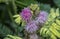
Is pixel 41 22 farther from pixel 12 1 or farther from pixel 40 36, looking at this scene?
pixel 12 1

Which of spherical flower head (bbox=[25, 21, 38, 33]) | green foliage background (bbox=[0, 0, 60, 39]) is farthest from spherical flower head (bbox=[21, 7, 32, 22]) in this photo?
green foliage background (bbox=[0, 0, 60, 39])

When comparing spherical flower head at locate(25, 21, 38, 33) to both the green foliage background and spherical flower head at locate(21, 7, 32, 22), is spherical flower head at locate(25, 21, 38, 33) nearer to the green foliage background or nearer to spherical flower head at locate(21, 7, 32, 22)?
spherical flower head at locate(21, 7, 32, 22)

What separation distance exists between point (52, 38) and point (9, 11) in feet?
2.12

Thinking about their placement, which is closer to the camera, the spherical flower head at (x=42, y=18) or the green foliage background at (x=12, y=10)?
the spherical flower head at (x=42, y=18)

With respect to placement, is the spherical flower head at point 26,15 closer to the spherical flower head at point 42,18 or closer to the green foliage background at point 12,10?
the spherical flower head at point 42,18

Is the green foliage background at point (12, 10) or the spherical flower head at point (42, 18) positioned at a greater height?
the spherical flower head at point (42, 18)

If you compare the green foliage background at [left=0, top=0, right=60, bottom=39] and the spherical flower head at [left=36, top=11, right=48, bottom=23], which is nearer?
the spherical flower head at [left=36, top=11, right=48, bottom=23]

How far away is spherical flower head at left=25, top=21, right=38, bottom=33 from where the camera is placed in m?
1.53

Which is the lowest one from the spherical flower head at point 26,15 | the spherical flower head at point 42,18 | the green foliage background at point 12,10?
the green foliage background at point 12,10

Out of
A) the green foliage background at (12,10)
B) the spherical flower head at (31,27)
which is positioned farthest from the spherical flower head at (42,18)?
the green foliage background at (12,10)

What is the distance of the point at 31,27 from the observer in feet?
5.09

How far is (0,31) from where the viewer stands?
1.76 metres

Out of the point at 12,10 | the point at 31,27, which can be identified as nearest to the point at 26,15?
the point at 31,27

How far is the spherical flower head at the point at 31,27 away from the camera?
5.03 ft
